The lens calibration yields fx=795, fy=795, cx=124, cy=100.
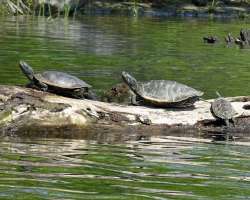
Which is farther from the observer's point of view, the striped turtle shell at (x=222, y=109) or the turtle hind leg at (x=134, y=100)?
the turtle hind leg at (x=134, y=100)

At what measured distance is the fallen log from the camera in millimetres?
10016

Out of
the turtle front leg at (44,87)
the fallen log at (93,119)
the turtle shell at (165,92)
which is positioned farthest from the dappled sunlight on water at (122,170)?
the turtle front leg at (44,87)

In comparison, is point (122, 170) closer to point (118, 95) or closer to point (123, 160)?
point (123, 160)

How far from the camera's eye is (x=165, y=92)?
426 inches

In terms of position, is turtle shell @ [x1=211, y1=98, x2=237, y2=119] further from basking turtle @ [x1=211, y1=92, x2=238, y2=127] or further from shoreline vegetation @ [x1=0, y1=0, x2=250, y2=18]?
shoreline vegetation @ [x1=0, y1=0, x2=250, y2=18]

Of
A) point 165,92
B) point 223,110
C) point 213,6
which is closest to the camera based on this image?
point 223,110

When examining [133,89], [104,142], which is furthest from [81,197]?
[133,89]

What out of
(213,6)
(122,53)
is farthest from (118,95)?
(213,6)

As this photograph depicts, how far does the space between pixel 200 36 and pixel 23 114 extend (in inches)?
981

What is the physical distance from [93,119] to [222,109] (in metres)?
1.76

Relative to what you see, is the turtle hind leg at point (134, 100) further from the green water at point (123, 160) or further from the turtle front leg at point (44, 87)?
the turtle front leg at point (44, 87)

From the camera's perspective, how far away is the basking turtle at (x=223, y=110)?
10.7 metres

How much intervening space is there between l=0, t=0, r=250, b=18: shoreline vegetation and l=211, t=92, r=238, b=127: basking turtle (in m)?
32.6

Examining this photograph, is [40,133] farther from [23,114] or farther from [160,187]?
[160,187]
